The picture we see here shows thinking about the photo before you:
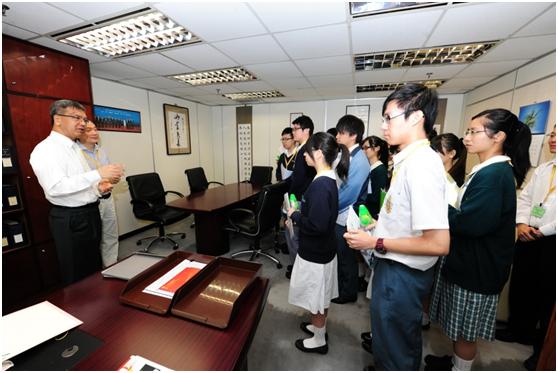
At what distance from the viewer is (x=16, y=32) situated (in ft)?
6.44

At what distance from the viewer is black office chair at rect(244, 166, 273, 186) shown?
4773mm

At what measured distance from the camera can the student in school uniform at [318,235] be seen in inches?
54.6

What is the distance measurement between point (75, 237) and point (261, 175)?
10.8 feet

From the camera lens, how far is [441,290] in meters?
1.51

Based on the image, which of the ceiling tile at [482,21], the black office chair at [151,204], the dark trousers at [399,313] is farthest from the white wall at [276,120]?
the dark trousers at [399,313]

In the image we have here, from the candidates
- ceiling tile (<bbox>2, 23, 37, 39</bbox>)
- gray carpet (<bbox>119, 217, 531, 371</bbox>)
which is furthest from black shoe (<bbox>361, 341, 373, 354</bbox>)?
ceiling tile (<bbox>2, 23, 37, 39</bbox>)

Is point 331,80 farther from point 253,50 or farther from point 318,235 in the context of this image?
point 318,235

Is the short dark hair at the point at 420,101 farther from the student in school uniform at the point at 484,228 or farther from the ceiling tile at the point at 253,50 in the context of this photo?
the ceiling tile at the point at 253,50

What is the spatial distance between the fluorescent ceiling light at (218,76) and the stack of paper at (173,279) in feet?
8.31

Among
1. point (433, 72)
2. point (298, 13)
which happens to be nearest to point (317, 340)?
point (298, 13)

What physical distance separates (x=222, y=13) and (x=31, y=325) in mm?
2044

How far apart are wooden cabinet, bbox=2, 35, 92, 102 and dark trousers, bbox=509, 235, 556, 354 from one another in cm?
451

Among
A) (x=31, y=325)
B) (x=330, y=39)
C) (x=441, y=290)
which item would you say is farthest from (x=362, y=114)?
(x=31, y=325)

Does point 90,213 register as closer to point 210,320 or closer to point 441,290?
point 210,320
